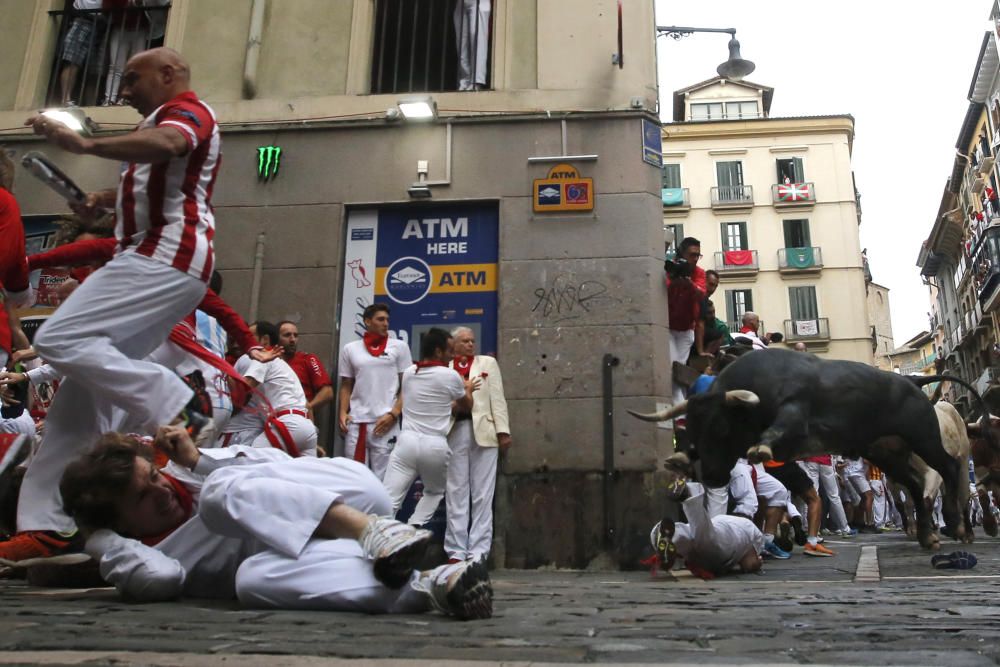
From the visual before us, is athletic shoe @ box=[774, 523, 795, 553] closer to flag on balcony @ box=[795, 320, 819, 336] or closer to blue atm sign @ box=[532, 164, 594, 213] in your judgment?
blue atm sign @ box=[532, 164, 594, 213]

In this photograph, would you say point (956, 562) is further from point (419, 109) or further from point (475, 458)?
point (419, 109)

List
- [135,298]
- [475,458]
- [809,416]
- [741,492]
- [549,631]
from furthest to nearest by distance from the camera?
[741,492], [475,458], [809,416], [135,298], [549,631]

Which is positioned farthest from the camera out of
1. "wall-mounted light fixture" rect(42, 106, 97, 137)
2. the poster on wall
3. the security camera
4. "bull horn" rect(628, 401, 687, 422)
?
"wall-mounted light fixture" rect(42, 106, 97, 137)

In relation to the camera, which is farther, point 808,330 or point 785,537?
point 808,330

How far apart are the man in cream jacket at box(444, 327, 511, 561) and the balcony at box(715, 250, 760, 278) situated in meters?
37.1

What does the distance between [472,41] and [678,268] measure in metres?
3.79

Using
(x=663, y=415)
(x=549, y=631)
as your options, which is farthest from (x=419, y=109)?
(x=549, y=631)

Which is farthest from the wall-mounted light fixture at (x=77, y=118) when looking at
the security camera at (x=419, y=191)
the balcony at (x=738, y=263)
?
the balcony at (x=738, y=263)

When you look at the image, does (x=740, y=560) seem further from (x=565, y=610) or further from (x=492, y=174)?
(x=492, y=174)

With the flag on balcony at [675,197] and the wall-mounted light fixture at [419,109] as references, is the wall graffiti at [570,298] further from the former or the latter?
the flag on balcony at [675,197]

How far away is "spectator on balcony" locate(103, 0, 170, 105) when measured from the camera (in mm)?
10578

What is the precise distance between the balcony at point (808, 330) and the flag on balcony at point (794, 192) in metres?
6.11

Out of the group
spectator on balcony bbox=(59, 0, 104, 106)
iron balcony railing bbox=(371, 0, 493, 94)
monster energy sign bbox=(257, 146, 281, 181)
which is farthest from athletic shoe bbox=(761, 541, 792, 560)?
spectator on balcony bbox=(59, 0, 104, 106)

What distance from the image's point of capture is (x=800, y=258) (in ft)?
138
